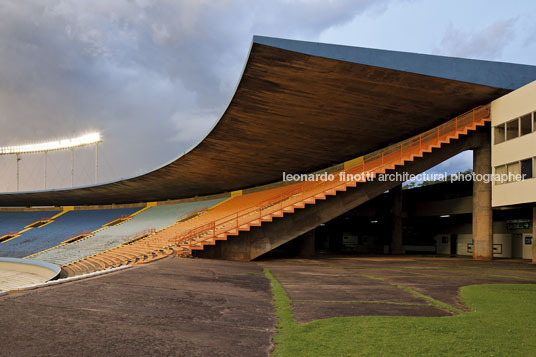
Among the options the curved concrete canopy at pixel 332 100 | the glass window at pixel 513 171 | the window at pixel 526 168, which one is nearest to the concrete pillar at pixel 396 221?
the curved concrete canopy at pixel 332 100

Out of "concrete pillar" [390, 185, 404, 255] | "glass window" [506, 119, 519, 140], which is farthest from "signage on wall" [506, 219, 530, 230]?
"glass window" [506, 119, 519, 140]

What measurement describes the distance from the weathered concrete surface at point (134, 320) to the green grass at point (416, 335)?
459 mm

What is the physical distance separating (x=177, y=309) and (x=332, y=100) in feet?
42.0

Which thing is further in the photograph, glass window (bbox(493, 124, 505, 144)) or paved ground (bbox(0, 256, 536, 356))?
glass window (bbox(493, 124, 505, 144))

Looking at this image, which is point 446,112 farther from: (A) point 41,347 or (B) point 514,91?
(A) point 41,347

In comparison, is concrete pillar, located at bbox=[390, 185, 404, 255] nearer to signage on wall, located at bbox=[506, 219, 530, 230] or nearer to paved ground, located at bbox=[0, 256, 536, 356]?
signage on wall, located at bbox=[506, 219, 530, 230]

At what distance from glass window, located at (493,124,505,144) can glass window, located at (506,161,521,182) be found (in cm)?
132

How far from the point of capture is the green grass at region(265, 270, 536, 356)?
15.7 feet

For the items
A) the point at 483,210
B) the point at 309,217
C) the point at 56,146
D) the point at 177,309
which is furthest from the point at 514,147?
the point at 56,146

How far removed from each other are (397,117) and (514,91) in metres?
4.97

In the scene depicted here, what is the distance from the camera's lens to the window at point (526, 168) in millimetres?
17188

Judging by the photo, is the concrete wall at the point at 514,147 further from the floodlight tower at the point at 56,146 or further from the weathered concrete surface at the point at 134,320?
the floodlight tower at the point at 56,146

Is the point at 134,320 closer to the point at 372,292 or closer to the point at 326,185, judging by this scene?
the point at 372,292

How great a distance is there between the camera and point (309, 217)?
804 inches
